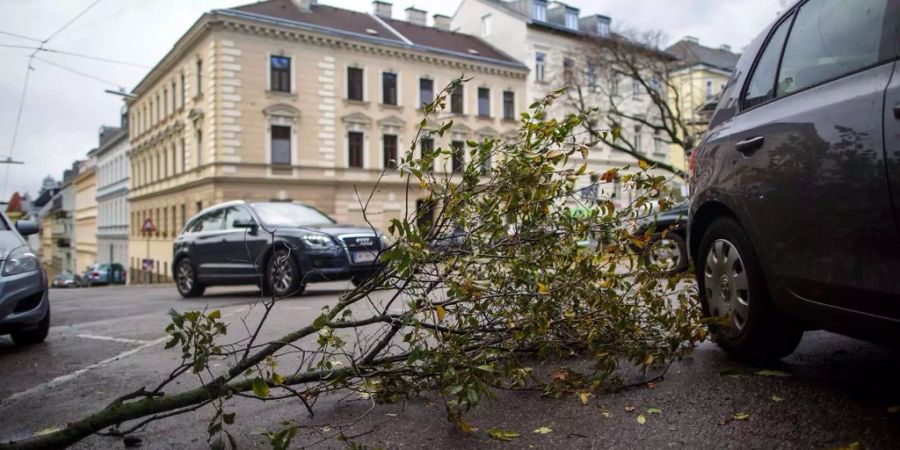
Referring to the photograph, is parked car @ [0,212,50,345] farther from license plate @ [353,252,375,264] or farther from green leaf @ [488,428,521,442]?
license plate @ [353,252,375,264]

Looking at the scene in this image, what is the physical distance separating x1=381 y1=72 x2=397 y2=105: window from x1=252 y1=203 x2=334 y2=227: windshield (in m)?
27.9

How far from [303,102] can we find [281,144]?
2.45 m

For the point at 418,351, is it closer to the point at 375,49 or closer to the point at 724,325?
the point at 724,325

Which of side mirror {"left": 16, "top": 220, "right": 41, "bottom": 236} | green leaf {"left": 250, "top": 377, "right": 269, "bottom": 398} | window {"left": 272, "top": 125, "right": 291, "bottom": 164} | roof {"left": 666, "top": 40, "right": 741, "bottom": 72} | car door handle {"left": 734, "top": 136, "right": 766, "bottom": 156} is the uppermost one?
roof {"left": 666, "top": 40, "right": 741, "bottom": 72}

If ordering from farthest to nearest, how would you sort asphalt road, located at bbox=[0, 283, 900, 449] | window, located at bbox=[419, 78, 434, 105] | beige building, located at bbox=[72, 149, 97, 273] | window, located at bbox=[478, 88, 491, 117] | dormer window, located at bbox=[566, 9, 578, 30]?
beige building, located at bbox=[72, 149, 97, 273] → dormer window, located at bbox=[566, 9, 578, 30] → window, located at bbox=[478, 88, 491, 117] → window, located at bbox=[419, 78, 434, 105] → asphalt road, located at bbox=[0, 283, 900, 449]

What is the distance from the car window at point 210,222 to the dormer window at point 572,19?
39223 mm

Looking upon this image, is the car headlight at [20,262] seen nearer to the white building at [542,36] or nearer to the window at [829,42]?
the window at [829,42]

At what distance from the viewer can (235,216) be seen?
11.8m

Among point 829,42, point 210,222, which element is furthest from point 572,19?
point 829,42

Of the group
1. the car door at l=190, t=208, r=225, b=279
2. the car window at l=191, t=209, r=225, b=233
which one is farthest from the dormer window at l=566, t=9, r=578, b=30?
the car door at l=190, t=208, r=225, b=279

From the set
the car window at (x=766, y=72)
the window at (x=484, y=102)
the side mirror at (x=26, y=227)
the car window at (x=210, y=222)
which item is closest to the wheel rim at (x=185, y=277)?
the car window at (x=210, y=222)

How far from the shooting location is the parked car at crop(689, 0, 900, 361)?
247cm

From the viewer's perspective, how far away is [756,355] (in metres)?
3.44

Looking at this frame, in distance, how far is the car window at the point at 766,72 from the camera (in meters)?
3.54
